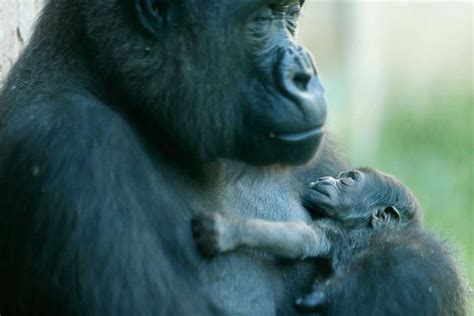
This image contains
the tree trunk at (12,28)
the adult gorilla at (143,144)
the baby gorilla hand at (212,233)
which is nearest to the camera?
the adult gorilla at (143,144)

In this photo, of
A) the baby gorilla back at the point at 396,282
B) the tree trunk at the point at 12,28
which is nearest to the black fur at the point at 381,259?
the baby gorilla back at the point at 396,282

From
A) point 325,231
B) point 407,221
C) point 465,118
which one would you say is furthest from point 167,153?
point 465,118

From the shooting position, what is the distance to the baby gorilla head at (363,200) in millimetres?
4594

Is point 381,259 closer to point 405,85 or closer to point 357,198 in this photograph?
point 357,198

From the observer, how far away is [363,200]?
462cm

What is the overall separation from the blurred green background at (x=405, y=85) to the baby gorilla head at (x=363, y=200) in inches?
181

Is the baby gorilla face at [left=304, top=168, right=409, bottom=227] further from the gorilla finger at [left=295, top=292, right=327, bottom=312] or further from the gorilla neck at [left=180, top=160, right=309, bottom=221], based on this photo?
the gorilla finger at [left=295, top=292, right=327, bottom=312]

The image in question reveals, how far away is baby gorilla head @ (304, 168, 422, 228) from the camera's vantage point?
4594mm

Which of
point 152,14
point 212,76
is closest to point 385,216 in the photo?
point 212,76

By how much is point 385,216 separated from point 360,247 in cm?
23

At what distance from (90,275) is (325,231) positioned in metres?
1.13

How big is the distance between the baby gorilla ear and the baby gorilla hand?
2.70 ft

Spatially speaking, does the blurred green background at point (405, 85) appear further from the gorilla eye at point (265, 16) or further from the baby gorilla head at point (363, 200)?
the gorilla eye at point (265, 16)

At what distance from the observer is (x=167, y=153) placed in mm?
4121
